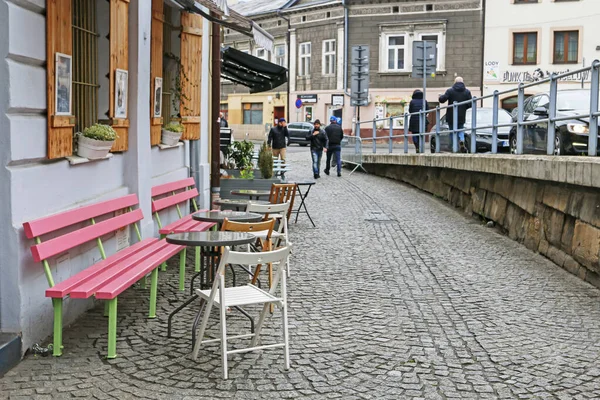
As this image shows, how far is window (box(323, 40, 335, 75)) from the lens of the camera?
1777 inches

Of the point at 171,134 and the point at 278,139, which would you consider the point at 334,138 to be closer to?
the point at 278,139

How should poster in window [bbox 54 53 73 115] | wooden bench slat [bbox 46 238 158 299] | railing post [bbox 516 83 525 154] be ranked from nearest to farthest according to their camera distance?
wooden bench slat [bbox 46 238 158 299], poster in window [bbox 54 53 73 115], railing post [bbox 516 83 525 154]

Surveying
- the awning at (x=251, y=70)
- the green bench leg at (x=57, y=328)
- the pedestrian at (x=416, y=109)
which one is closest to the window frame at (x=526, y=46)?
the pedestrian at (x=416, y=109)

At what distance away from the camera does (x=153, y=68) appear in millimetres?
9836

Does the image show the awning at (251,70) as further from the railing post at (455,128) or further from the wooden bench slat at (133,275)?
the wooden bench slat at (133,275)

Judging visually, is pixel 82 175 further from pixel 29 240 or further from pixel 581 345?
pixel 581 345

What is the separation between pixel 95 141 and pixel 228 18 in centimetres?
453

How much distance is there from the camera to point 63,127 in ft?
21.5

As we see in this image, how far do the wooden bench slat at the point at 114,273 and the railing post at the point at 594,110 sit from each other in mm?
4424

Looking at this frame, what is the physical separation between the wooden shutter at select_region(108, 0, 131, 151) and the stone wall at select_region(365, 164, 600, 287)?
4719 millimetres

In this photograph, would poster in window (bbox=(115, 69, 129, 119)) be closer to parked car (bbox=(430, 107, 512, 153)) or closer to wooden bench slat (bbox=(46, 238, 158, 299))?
wooden bench slat (bbox=(46, 238, 158, 299))

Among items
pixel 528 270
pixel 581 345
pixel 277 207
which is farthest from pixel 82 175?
pixel 528 270

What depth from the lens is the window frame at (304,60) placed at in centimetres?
4678

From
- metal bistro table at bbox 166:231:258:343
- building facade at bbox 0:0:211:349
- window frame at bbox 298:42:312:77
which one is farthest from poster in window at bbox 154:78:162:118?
window frame at bbox 298:42:312:77
